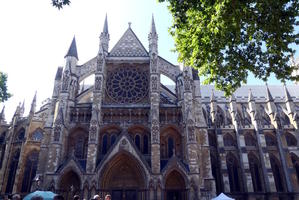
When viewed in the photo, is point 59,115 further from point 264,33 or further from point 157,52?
point 264,33

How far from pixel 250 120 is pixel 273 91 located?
13146 millimetres

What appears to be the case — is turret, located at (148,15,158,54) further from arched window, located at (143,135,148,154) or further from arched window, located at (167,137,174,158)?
arched window, located at (167,137,174,158)

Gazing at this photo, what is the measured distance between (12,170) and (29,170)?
2.06m

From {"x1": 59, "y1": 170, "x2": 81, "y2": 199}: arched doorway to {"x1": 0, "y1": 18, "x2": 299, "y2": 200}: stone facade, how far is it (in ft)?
0.29

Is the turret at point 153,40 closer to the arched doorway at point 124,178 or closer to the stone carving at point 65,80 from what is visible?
the stone carving at point 65,80

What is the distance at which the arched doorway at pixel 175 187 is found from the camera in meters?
21.8

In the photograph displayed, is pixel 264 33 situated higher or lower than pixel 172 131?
higher

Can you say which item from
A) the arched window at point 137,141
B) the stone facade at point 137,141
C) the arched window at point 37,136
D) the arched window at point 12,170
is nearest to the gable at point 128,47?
the stone facade at point 137,141

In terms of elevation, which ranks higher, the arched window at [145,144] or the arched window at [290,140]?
the arched window at [290,140]

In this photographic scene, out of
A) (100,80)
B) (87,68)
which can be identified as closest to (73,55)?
(87,68)

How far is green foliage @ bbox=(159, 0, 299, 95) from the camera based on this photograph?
37.3 ft

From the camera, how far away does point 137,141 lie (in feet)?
79.9

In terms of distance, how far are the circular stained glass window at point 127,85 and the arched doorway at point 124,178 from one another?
6.48 metres

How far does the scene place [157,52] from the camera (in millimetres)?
27234
